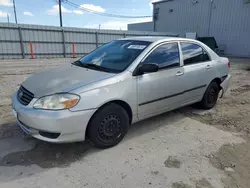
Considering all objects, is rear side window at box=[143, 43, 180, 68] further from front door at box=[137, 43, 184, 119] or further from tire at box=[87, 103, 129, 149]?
tire at box=[87, 103, 129, 149]

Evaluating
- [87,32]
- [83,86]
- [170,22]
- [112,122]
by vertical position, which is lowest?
[112,122]

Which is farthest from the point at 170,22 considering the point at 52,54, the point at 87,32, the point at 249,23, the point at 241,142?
the point at 241,142

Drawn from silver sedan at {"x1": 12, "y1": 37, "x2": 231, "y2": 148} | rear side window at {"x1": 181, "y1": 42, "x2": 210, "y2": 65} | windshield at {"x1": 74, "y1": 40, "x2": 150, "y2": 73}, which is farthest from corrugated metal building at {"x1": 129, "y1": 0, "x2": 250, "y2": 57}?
windshield at {"x1": 74, "y1": 40, "x2": 150, "y2": 73}

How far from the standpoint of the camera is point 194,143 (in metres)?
3.10

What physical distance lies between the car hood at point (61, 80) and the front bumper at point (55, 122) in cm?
23

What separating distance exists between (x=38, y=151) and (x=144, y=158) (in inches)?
57.9

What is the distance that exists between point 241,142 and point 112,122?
205cm

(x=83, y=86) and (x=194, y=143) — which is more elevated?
(x=83, y=86)

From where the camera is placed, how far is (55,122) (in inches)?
94.2

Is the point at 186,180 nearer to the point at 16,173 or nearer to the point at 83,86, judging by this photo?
the point at 83,86

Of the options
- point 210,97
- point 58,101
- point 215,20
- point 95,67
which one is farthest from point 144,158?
point 215,20

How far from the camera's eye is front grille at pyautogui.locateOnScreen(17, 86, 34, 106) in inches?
103

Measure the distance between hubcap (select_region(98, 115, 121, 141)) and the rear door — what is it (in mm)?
1566

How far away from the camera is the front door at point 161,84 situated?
311cm
